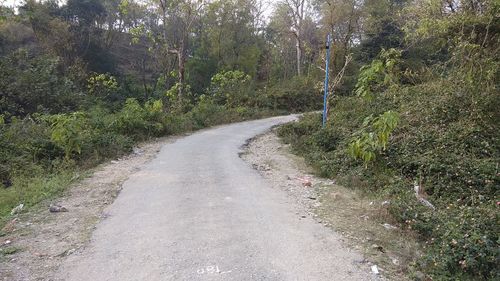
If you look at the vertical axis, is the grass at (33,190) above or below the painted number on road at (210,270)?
above

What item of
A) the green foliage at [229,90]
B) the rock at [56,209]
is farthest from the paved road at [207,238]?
the green foliage at [229,90]

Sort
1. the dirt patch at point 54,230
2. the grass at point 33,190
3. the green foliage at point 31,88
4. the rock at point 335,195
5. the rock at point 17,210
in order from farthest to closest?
the green foliage at point 31,88 < the rock at point 335,195 < the grass at point 33,190 < the rock at point 17,210 < the dirt patch at point 54,230

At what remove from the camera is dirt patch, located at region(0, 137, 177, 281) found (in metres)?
4.78

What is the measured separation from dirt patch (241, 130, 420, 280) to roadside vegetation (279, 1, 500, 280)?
0.25 m

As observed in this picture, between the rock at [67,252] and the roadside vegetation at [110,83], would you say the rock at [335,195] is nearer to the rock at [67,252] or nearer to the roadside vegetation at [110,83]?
the rock at [67,252]

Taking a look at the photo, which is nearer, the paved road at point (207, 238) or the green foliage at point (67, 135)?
the paved road at point (207, 238)

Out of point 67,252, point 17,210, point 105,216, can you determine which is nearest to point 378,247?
point 67,252

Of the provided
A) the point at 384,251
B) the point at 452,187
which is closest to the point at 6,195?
the point at 384,251

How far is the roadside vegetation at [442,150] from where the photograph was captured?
4.78 m

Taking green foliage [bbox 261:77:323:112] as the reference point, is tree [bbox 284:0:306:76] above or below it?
above

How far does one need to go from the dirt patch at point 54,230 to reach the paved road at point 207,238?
25cm

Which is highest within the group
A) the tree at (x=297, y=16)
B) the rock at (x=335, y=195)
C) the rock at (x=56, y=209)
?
the tree at (x=297, y=16)

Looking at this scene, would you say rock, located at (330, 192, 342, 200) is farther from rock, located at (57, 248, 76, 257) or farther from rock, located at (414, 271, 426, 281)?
rock, located at (57, 248, 76, 257)

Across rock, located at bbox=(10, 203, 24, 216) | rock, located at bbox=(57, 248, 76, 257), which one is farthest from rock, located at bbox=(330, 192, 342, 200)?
rock, located at bbox=(10, 203, 24, 216)
